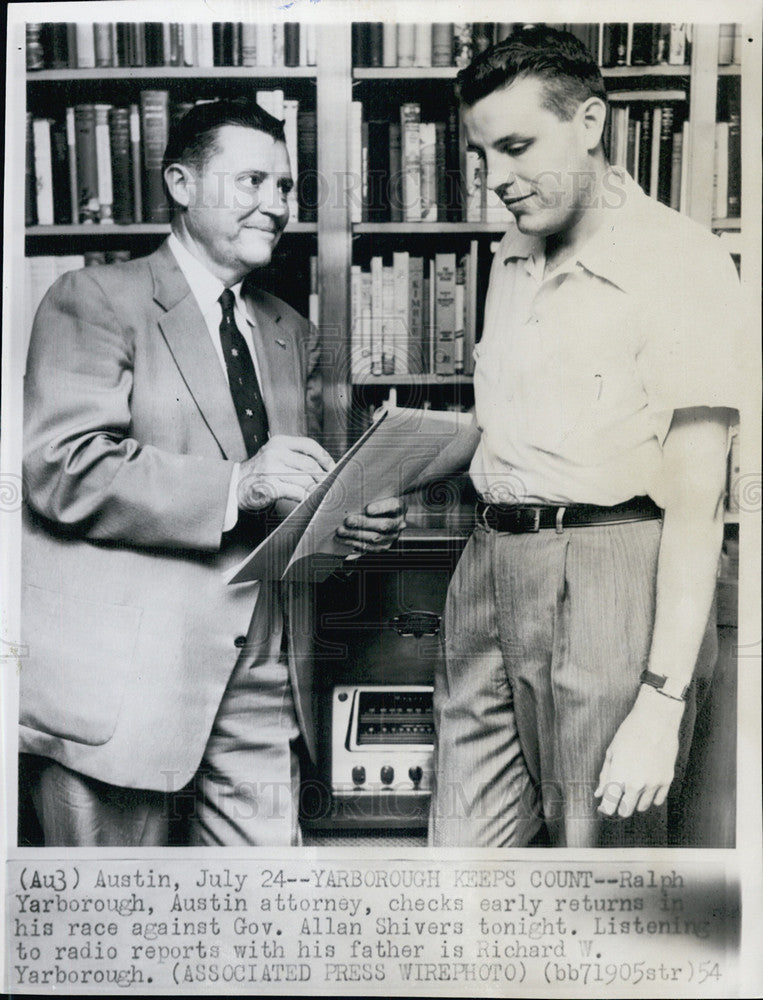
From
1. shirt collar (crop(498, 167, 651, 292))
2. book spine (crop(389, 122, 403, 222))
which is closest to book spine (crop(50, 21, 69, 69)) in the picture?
book spine (crop(389, 122, 403, 222))

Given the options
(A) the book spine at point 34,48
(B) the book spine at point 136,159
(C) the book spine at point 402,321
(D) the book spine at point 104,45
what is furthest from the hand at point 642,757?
(A) the book spine at point 34,48

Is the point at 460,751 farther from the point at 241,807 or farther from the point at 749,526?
the point at 749,526

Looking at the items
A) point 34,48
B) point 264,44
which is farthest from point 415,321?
point 34,48

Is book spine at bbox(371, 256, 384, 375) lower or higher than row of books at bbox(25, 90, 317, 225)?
lower

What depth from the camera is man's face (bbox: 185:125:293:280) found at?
6.05 ft

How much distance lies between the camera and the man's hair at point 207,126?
6.04ft

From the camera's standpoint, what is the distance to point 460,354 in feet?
6.09

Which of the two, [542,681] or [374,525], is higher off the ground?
[374,525]

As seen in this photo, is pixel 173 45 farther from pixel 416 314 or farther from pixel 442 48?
pixel 416 314

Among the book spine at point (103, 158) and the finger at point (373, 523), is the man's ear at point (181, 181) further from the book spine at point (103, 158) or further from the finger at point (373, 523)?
the finger at point (373, 523)

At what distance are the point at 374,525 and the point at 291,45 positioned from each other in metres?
0.97

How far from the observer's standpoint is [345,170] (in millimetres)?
1847

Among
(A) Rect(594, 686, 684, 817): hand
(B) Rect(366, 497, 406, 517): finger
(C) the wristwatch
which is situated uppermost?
(B) Rect(366, 497, 406, 517): finger

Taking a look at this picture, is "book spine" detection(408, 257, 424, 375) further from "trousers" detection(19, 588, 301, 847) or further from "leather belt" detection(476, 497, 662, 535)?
"trousers" detection(19, 588, 301, 847)
